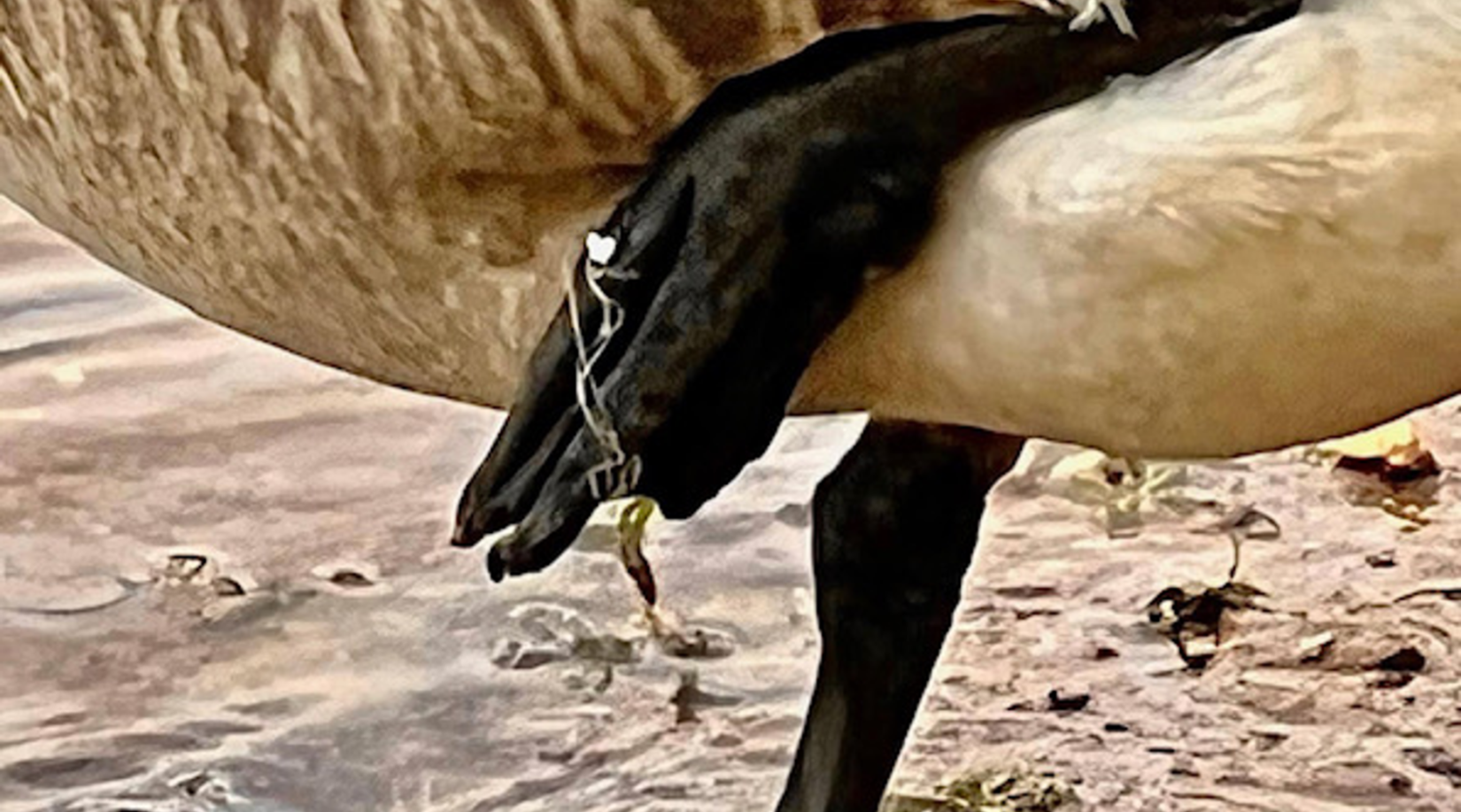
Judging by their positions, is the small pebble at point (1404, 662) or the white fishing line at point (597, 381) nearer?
the white fishing line at point (597, 381)

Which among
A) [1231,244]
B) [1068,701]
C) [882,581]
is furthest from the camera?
[1068,701]

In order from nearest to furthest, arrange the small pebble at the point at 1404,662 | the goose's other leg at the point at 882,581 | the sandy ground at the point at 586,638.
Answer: the goose's other leg at the point at 882,581 → the sandy ground at the point at 586,638 → the small pebble at the point at 1404,662

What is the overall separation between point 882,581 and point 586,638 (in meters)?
0.48

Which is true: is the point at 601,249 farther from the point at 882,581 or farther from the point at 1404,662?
the point at 1404,662

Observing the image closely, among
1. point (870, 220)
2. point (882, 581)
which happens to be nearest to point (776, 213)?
point (870, 220)

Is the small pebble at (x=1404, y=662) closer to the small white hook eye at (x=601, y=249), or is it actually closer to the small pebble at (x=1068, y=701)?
the small pebble at (x=1068, y=701)

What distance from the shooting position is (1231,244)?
1.67ft

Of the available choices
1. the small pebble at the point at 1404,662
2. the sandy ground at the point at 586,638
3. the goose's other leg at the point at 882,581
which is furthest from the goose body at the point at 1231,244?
the small pebble at the point at 1404,662

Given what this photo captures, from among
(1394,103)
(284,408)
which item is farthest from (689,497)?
(284,408)

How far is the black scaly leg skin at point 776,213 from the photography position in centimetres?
54

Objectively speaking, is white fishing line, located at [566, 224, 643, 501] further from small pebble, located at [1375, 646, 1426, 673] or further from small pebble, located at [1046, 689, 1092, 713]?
small pebble, located at [1375, 646, 1426, 673]

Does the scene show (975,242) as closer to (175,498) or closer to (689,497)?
(689,497)

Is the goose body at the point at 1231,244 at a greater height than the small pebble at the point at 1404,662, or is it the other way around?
the goose body at the point at 1231,244

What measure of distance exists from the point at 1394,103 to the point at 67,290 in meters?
1.57
